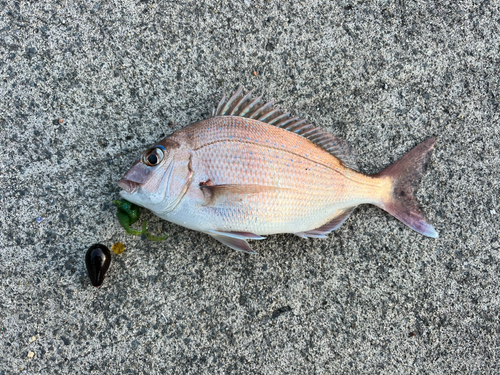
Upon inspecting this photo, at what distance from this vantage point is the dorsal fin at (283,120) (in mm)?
1695

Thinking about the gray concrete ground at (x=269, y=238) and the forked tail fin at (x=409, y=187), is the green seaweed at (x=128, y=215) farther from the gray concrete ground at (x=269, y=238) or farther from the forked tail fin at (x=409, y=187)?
the forked tail fin at (x=409, y=187)

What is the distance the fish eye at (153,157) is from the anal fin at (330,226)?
2.75ft

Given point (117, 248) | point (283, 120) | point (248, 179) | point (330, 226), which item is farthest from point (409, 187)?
point (117, 248)

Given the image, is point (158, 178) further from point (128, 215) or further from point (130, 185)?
point (128, 215)

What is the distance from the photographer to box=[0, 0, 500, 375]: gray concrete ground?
1756 mm

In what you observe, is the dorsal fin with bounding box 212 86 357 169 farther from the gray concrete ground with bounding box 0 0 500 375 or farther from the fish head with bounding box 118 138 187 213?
the fish head with bounding box 118 138 187 213

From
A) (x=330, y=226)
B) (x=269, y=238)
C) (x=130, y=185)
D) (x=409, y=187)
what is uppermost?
(x=130, y=185)

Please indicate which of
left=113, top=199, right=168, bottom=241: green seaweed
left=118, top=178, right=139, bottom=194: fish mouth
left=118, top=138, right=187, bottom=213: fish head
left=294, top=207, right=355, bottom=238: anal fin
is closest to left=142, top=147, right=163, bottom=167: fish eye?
left=118, top=138, right=187, bottom=213: fish head

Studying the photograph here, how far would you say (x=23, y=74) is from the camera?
5.94 feet

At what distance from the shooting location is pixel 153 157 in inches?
60.8

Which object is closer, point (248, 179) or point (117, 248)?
point (248, 179)

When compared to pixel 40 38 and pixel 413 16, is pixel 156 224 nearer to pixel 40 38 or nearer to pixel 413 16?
pixel 40 38

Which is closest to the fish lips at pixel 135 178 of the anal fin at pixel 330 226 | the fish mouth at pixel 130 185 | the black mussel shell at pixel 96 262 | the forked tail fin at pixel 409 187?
the fish mouth at pixel 130 185

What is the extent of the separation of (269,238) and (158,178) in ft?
2.43
